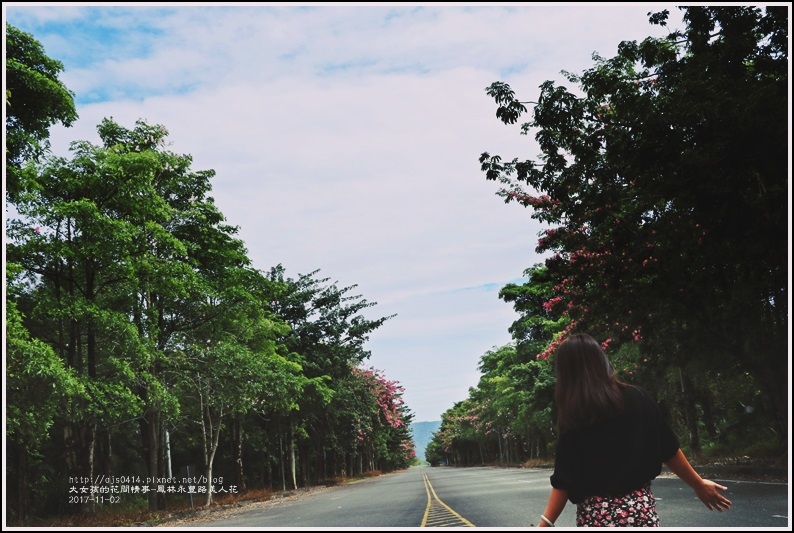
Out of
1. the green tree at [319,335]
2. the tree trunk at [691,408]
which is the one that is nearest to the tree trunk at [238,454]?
the green tree at [319,335]

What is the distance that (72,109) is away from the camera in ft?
56.3

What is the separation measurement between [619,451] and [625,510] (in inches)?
11.1

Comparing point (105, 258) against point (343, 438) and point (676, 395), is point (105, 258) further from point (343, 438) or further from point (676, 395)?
point (343, 438)

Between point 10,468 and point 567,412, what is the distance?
40.3 metres

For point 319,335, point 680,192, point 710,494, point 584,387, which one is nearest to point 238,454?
point 319,335

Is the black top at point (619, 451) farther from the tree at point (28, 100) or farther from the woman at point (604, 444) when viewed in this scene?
the tree at point (28, 100)

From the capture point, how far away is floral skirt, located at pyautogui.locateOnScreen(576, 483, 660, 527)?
3.32 m

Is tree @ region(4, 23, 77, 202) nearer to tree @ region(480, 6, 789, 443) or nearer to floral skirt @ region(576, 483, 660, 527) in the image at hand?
tree @ region(480, 6, 789, 443)

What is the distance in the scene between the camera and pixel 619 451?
3.32m

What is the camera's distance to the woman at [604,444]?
130 inches

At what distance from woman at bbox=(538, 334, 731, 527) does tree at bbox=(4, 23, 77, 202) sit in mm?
15256

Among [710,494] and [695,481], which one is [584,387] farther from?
[710,494]

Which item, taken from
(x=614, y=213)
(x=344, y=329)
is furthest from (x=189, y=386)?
(x=344, y=329)

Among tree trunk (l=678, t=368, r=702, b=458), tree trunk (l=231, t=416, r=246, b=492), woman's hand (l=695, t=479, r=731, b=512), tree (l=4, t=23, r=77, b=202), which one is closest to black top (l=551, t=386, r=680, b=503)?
woman's hand (l=695, t=479, r=731, b=512)
